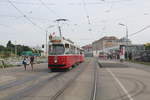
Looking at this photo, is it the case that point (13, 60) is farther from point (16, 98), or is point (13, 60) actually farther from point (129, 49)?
point (129, 49)

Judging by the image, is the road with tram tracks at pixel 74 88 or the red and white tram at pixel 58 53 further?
the red and white tram at pixel 58 53

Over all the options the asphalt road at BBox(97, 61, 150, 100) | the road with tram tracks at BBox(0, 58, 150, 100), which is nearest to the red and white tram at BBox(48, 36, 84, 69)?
the road with tram tracks at BBox(0, 58, 150, 100)

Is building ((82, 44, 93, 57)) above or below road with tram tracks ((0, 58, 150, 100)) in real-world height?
above

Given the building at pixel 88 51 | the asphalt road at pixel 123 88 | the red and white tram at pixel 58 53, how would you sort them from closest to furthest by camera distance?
the asphalt road at pixel 123 88 → the red and white tram at pixel 58 53 → the building at pixel 88 51

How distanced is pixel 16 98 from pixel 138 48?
68.2m

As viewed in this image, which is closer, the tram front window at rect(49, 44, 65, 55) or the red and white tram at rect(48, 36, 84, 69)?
the red and white tram at rect(48, 36, 84, 69)

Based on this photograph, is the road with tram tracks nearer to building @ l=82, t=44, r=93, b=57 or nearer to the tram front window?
the tram front window

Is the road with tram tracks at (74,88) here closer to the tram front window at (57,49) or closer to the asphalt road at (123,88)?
the asphalt road at (123,88)

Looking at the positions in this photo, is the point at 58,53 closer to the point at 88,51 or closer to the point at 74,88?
the point at 74,88

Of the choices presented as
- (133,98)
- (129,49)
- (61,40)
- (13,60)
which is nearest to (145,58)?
(129,49)

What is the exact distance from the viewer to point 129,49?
231 feet

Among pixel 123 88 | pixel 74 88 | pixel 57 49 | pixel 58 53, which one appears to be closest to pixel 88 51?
pixel 57 49

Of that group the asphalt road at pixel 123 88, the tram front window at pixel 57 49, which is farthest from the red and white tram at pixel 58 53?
the asphalt road at pixel 123 88

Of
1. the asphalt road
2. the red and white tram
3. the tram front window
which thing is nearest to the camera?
the asphalt road
